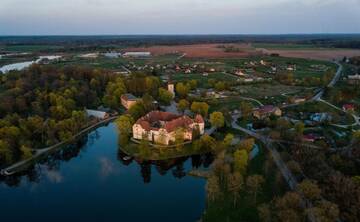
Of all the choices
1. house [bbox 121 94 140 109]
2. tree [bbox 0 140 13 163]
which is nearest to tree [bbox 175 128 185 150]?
tree [bbox 0 140 13 163]

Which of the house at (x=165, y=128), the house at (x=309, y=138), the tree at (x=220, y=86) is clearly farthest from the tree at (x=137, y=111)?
the tree at (x=220, y=86)

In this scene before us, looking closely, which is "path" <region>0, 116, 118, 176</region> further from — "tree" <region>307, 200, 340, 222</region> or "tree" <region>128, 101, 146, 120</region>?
"tree" <region>307, 200, 340, 222</region>

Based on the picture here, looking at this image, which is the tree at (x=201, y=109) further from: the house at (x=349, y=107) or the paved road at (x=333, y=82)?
the paved road at (x=333, y=82)

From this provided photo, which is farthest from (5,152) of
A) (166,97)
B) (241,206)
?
(166,97)

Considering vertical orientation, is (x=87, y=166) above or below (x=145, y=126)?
below

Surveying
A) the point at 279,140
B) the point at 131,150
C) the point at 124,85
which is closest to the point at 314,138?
the point at 279,140

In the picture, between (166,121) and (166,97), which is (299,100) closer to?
(166,97)

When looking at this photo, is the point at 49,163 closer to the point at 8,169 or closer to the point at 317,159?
the point at 8,169
